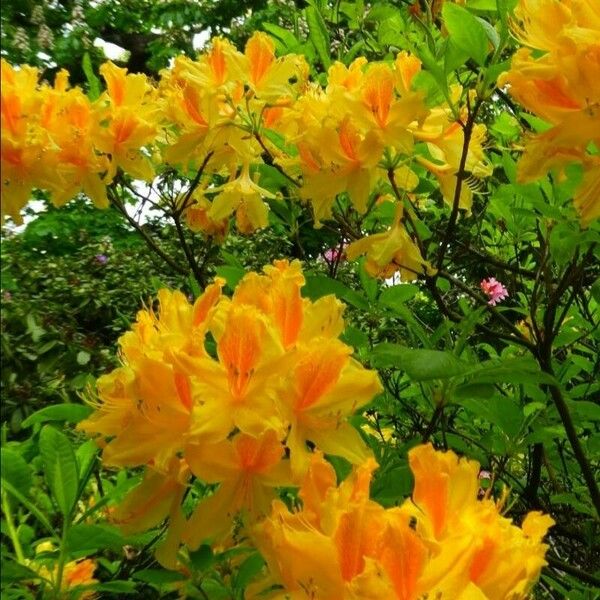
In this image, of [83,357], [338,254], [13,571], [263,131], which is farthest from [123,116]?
[83,357]

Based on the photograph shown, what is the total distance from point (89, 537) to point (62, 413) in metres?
0.15

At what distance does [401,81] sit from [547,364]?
0.35 m

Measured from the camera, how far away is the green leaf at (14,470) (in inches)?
20.8

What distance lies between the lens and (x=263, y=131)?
3.55 feet

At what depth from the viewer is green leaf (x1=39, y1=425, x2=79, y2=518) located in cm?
60

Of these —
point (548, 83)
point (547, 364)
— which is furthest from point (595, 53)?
point (547, 364)

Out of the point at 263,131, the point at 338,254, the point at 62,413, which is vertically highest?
the point at 263,131

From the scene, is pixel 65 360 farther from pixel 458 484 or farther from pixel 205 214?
pixel 458 484

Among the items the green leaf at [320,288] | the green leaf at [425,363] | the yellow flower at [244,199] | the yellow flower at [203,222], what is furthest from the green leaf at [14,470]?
the yellow flower at [203,222]

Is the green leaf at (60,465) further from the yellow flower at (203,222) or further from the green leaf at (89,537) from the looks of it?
the yellow flower at (203,222)

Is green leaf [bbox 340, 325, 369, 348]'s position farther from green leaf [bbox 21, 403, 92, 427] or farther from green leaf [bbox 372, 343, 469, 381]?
green leaf [bbox 21, 403, 92, 427]

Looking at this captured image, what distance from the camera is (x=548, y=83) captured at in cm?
68

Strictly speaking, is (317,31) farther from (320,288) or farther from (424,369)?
(424,369)

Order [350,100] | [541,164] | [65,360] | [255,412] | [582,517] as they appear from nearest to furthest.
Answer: [255,412] < [541,164] < [350,100] < [582,517] < [65,360]
